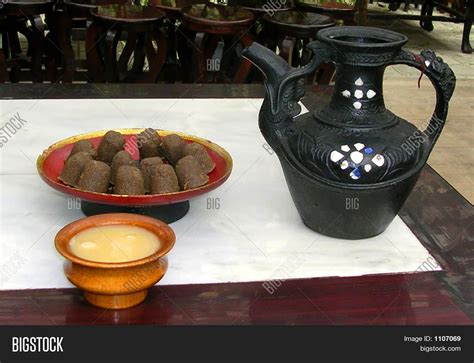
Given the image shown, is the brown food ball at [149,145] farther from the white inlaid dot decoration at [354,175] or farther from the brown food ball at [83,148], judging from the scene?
the white inlaid dot decoration at [354,175]

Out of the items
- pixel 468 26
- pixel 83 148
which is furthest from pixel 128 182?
pixel 468 26

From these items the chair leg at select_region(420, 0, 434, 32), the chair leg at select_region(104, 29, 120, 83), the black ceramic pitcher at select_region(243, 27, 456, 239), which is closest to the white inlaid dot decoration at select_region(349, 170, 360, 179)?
the black ceramic pitcher at select_region(243, 27, 456, 239)

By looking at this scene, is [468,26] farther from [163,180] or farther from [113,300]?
[113,300]

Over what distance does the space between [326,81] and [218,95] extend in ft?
4.54

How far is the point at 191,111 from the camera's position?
2.07m

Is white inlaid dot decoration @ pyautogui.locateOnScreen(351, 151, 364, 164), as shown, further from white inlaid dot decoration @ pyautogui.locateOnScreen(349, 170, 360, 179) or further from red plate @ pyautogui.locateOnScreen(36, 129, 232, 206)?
red plate @ pyautogui.locateOnScreen(36, 129, 232, 206)

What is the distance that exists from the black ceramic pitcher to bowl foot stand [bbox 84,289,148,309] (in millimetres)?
385

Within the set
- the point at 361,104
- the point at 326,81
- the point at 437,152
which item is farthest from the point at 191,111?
the point at 437,152

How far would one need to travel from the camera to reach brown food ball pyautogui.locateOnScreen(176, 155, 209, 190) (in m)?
1.37

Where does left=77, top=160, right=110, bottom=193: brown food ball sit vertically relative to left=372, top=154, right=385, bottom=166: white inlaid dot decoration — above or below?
below

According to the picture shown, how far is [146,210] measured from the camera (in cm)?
138

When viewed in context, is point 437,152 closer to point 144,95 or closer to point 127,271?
point 144,95

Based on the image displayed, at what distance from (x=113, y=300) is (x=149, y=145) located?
1.45 ft

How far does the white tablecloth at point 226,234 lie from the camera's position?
126 cm
